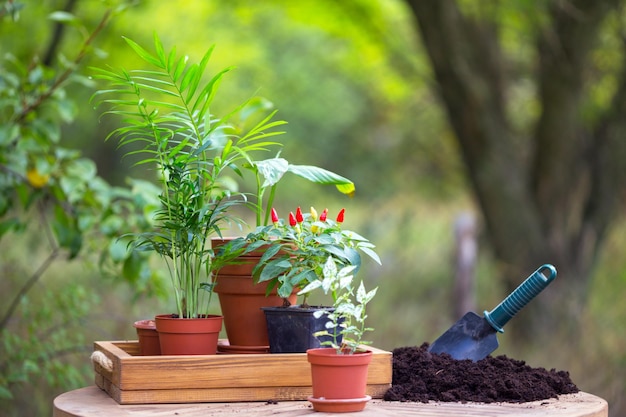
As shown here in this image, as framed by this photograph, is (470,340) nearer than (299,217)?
No

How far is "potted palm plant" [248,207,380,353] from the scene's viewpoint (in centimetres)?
194

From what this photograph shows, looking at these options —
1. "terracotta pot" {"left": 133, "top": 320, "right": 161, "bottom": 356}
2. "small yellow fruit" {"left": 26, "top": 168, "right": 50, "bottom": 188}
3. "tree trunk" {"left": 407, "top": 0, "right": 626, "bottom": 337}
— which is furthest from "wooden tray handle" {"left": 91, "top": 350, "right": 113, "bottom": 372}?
"tree trunk" {"left": 407, "top": 0, "right": 626, "bottom": 337}

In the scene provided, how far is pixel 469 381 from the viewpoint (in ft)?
6.54

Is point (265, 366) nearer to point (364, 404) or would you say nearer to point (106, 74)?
point (364, 404)

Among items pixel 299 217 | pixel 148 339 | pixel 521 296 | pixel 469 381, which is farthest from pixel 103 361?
pixel 521 296

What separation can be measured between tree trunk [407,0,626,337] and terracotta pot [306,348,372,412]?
4.39 meters

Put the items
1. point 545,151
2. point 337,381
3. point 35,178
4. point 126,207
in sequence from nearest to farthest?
point 337,381 → point 35,178 → point 126,207 → point 545,151

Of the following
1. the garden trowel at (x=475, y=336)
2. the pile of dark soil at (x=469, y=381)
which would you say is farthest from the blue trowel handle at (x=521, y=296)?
the pile of dark soil at (x=469, y=381)

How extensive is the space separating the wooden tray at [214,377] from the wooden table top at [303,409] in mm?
28

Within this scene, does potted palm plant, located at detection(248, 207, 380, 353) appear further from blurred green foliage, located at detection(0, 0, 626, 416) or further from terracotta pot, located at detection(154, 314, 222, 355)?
blurred green foliage, located at detection(0, 0, 626, 416)

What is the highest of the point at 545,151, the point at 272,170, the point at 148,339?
the point at 545,151

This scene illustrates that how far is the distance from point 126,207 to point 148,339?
5.40ft

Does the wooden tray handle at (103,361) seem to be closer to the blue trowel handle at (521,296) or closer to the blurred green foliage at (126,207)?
the blurred green foliage at (126,207)

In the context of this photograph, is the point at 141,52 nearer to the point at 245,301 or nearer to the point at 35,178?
the point at 245,301
